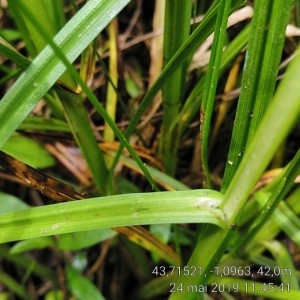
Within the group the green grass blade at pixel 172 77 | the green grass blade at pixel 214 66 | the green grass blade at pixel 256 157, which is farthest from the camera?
the green grass blade at pixel 172 77

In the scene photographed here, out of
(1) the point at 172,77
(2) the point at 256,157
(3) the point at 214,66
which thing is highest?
(1) the point at 172,77

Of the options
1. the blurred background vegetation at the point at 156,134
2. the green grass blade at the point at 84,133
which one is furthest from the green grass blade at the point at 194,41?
the green grass blade at the point at 84,133

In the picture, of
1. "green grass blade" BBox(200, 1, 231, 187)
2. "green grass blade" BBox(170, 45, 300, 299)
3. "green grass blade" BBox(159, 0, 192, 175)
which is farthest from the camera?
"green grass blade" BBox(159, 0, 192, 175)

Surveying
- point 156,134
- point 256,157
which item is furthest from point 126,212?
point 156,134

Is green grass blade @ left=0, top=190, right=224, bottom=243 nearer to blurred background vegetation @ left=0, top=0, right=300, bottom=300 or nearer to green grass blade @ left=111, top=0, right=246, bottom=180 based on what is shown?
blurred background vegetation @ left=0, top=0, right=300, bottom=300

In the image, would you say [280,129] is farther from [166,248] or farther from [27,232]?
[166,248]

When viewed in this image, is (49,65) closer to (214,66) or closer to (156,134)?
(214,66)

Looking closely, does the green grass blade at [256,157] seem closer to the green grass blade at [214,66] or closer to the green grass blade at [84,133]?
the green grass blade at [214,66]

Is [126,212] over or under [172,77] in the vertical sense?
under

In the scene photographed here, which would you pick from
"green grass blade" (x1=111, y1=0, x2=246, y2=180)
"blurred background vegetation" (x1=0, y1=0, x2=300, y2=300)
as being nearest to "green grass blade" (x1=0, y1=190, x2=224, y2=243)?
"blurred background vegetation" (x1=0, y1=0, x2=300, y2=300)
